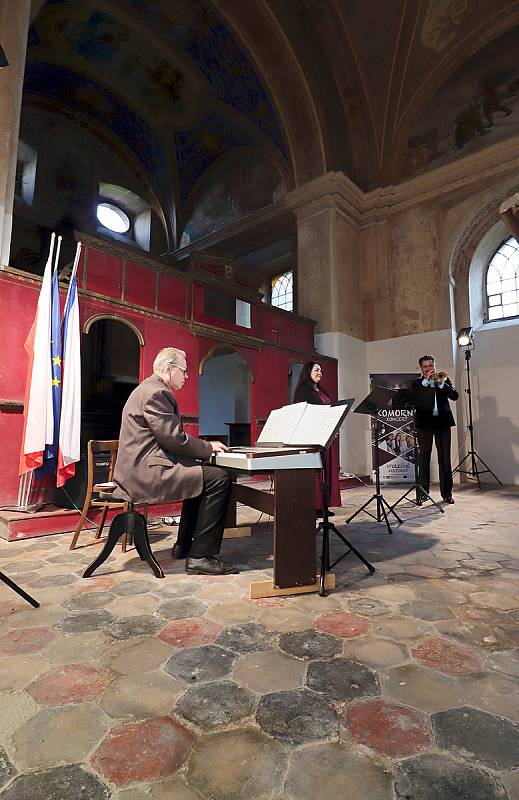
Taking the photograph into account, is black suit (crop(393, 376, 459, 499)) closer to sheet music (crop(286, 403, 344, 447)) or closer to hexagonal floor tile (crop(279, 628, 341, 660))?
sheet music (crop(286, 403, 344, 447))

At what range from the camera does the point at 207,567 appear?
10.6 feet

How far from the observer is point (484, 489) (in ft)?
29.2

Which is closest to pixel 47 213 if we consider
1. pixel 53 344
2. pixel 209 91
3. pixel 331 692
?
pixel 209 91

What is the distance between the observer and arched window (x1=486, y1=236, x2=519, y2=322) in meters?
10.7

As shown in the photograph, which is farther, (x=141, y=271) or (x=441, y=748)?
(x=141, y=271)

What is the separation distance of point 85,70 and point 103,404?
991 centimetres

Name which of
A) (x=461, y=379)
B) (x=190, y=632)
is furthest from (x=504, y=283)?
(x=190, y=632)

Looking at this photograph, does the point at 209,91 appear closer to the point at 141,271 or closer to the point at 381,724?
the point at 141,271

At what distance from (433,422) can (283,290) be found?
10.3 meters

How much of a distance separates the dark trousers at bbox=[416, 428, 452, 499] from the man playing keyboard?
4383 millimetres

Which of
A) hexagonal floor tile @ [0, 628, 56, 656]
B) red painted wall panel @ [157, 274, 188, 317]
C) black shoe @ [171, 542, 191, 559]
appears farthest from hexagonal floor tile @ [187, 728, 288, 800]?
red painted wall panel @ [157, 274, 188, 317]

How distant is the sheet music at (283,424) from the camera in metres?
3.31

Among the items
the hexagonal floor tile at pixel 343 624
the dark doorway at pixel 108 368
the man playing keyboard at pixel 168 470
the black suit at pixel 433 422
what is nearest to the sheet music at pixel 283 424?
the man playing keyboard at pixel 168 470

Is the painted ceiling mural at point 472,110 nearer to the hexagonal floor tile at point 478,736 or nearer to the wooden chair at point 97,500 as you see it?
the wooden chair at point 97,500
